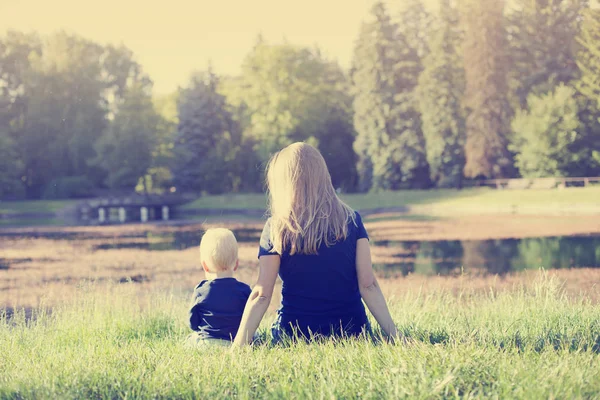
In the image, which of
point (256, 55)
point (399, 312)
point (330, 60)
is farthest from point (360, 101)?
point (399, 312)

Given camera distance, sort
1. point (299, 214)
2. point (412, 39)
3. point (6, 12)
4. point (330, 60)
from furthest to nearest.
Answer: point (330, 60) → point (6, 12) → point (412, 39) → point (299, 214)

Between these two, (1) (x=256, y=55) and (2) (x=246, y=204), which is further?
(1) (x=256, y=55)

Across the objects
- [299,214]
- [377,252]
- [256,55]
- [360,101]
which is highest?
[256,55]

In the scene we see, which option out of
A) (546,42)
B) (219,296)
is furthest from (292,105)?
(219,296)

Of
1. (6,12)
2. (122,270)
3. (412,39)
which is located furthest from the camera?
(6,12)

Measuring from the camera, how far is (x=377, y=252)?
57.2ft

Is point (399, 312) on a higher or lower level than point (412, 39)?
lower

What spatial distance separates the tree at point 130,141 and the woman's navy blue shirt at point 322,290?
47274 millimetres

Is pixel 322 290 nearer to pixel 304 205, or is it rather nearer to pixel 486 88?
pixel 304 205

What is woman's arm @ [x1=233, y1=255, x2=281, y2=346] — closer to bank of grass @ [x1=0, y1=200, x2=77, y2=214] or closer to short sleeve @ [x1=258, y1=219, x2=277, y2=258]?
short sleeve @ [x1=258, y1=219, x2=277, y2=258]

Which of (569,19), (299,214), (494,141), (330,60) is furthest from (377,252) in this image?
(330,60)

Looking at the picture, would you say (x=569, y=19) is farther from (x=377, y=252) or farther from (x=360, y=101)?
(x=377, y=252)

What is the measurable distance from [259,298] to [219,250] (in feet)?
1.73

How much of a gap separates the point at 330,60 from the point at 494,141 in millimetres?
22100
